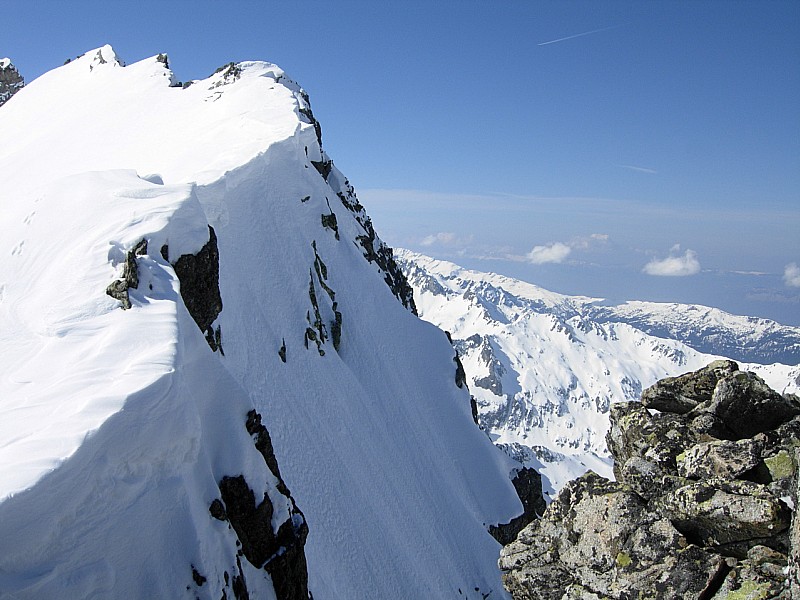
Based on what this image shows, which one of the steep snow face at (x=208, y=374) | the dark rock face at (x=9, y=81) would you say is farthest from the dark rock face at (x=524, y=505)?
the dark rock face at (x=9, y=81)

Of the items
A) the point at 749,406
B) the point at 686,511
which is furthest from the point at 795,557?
the point at 749,406

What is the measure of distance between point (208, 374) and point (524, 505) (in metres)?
43.6

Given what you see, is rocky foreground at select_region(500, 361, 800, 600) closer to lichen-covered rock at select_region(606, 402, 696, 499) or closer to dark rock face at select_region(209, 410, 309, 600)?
lichen-covered rock at select_region(606, 402, 696, 499)

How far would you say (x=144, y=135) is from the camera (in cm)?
4228

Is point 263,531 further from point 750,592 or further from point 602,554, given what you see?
point 750,592

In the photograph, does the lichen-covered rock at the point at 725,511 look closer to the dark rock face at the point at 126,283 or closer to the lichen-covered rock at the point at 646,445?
the lichen-covered rock at the point at 646,445

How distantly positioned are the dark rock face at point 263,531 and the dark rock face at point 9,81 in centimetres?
10939

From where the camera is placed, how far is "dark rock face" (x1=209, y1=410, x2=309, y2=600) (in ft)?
33.8

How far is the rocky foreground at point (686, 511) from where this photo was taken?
8.59 m

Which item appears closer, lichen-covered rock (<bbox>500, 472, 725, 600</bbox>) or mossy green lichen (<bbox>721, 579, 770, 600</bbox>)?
mossy green lichen (<bbox>721, 579, 770, 600</bbox>)

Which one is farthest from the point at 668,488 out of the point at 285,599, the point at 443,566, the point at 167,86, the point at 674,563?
the point at 167,86

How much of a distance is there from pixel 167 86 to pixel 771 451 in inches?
2559

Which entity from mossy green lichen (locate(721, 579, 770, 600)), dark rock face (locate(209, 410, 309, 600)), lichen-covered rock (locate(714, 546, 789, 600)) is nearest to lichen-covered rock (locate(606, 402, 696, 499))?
lichen-covered rock (locate(714, 546, 789, 600))

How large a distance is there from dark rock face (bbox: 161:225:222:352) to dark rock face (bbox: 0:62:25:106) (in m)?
101
